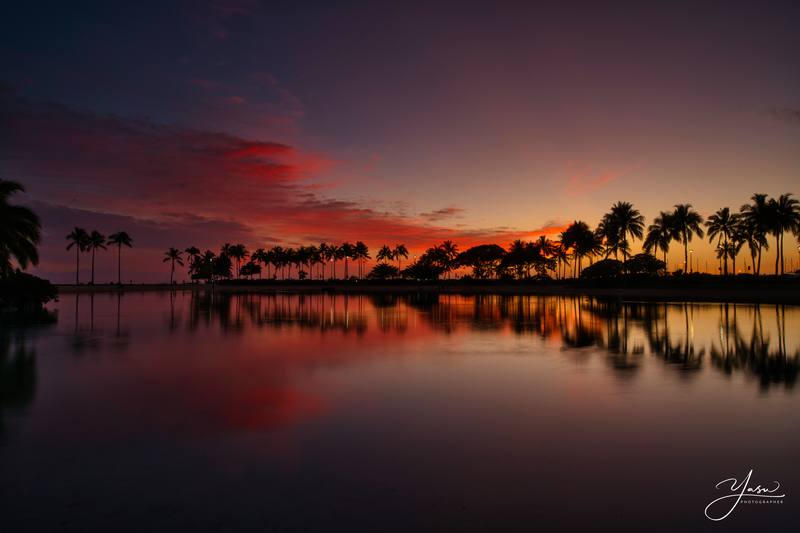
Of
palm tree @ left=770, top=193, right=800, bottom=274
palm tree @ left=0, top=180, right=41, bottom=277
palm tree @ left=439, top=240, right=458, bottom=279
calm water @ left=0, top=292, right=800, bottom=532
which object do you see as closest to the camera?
calm water @ left=0, top=292, right=800, bottom=532

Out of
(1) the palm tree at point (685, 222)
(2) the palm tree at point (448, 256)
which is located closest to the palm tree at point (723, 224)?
(1) the palm tree at point (685, 222)

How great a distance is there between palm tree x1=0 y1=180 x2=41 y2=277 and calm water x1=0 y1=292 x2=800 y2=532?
19347mm

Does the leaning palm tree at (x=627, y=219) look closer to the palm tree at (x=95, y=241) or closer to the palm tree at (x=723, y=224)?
the palm tree at (x=723, y=224)

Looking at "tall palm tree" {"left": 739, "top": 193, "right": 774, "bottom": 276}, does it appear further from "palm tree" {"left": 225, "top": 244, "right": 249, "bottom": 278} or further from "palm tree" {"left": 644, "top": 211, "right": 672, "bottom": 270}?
"palm tree" {"left": 225, "top": 244, "right": 249, "bottom": 278}

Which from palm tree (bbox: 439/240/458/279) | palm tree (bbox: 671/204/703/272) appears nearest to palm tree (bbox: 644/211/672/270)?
palm tree (bbox: 671/204/703/272)

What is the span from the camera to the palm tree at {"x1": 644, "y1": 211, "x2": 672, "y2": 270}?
290 feet

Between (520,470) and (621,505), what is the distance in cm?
135

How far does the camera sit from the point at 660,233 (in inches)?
3716

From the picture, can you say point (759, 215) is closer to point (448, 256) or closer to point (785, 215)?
point (785, 215)

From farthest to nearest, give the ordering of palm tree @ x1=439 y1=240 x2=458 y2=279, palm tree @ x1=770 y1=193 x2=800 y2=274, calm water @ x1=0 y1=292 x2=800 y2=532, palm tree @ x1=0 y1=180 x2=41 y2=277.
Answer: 1. palm tree @ x1=439 y1=240 x2=458 y2=279
2. palm tree @ x1=770 y1=193 x2=800 y2=274
3. palm tree @ x1=0 y1=180 x2=41 y2=277
4. calm water @ x1=0 y1=292 x2=800 y2=532

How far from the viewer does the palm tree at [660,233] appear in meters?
88.4

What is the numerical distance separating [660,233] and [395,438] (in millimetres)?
99730

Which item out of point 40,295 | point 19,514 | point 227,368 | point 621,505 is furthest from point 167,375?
point 40,295

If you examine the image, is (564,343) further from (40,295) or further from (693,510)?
(40,295)
